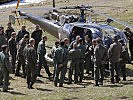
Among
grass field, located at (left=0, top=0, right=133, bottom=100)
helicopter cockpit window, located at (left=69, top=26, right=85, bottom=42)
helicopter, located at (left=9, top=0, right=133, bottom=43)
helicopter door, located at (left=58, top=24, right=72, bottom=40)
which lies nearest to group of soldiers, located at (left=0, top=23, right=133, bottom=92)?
grass field, located at (left=0, top=0, right=133, bottom=100)

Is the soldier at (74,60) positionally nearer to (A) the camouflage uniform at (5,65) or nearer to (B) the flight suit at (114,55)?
(B) the flight suit at (114,55)

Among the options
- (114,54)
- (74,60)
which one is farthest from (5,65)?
(114,54)

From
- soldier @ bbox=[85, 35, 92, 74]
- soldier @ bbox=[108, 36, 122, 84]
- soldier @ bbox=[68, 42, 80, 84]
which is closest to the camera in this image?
soldier @ bbox=[108, 36, 122, 84]

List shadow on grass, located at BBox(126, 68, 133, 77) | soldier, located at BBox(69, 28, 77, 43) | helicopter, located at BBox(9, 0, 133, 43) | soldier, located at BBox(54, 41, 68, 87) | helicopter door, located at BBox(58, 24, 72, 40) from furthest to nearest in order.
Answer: helicopter door, located at BBox(58, 24, 72, 40) < soldier, located at BBox(69, 28, 77, 43) < helicopter, located at BBox(9, 0, 133, 43) < shadow on grass, located at BBox(126, 68, 133, 77) < soldier, located at BBox(54, 41, 68, 87)

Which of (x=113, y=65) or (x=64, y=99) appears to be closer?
(x=64, y=99)

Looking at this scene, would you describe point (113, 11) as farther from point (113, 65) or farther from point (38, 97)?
point (38, 97)

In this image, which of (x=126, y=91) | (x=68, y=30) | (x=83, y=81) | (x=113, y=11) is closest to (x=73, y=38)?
(x=68, y=30)

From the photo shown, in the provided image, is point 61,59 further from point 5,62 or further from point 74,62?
point 5,62

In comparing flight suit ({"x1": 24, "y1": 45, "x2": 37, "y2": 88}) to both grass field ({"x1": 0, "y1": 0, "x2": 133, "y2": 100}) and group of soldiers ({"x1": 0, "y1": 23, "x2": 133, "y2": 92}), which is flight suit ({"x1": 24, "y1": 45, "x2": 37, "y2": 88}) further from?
grass field ({"x1": 0, "y1": 0, "x2": 133, "y2": 100})

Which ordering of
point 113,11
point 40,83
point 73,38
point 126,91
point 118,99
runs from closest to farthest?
point 118,99, point 126,91, point 40,83, point 73,38, point 113,11

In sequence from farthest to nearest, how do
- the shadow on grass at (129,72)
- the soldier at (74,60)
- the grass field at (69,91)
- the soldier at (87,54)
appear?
the shadow on grass at (129,72), the soldier at (87,54), the soldier at (74,60), the grass field at (69,91)

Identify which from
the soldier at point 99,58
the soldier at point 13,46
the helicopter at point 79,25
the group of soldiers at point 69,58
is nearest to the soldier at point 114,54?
the group of soldiers at point 69,58

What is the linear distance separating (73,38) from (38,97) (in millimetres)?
5554

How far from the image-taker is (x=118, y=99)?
40.8 feet
